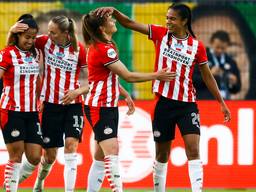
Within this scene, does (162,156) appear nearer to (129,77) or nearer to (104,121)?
(104,121)

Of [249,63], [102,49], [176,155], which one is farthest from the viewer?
[249,63]

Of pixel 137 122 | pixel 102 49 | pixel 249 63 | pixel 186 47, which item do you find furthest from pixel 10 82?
pixel 249 63

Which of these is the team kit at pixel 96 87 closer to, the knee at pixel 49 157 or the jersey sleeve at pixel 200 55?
the jersey sleeve at pixel 200 55

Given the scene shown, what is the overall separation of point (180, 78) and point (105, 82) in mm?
767

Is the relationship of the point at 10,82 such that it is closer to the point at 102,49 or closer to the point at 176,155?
the point at 102,49

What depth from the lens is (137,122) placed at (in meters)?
14.4

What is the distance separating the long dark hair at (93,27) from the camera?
11.3 m

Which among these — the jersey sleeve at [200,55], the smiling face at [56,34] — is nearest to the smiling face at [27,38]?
the smiling face at [56,34]

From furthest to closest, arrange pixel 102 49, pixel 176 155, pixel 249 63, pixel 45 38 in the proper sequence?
pixel 249 63 → pixel 176 155 → pixel 45 38 → pixel 102 49

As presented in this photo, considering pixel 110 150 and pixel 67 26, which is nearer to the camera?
pixel 110 150

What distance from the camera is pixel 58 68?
12.2 m

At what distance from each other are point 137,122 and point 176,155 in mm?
629

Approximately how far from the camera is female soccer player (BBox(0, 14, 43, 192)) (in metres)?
11.6

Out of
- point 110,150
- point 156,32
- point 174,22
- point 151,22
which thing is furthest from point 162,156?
point 151,22
